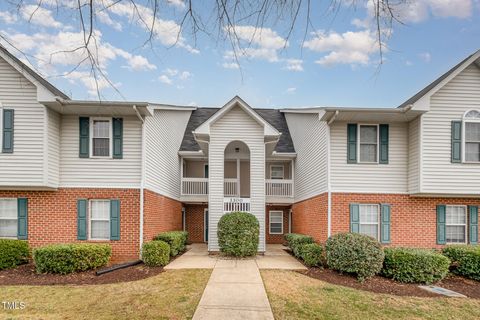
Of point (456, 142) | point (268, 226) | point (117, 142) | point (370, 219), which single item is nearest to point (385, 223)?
point (370, 219)

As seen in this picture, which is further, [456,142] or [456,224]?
[456,224]

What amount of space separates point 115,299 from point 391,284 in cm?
798

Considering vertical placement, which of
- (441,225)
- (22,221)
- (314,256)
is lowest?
(314,256)

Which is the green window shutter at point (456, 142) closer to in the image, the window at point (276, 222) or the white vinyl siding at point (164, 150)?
the window at point (276, 222)

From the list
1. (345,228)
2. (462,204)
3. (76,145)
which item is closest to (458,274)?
(462,204)

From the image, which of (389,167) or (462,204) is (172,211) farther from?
(462,204)

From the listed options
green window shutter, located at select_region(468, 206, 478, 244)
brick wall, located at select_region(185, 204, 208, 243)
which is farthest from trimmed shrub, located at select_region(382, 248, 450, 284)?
brick wall, located at select_region(185, 204, 208, 243)

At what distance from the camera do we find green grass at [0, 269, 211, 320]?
6793 mm

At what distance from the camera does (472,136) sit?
1211 cm

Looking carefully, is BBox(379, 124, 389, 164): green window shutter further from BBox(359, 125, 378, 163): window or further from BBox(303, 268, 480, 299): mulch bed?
BBox(303, 268, 480, 299): mulch bed

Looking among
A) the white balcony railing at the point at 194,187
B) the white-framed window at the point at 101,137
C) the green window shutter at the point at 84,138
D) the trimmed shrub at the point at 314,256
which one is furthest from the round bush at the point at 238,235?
the green window shutter at the point at 84,138

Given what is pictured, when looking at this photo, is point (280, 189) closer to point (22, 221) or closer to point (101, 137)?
point (101, 137)

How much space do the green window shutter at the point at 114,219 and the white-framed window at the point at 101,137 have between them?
6.14ft

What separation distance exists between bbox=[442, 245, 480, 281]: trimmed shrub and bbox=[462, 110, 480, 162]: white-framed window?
3358 mm
